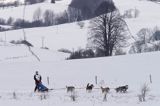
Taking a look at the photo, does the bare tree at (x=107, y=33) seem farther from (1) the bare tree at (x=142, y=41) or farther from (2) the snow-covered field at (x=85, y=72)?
(2) the snow-covered field at (x=85, y=72)

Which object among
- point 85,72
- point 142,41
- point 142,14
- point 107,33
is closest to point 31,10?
point 142,14

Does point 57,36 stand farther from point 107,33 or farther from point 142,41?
point 107,33

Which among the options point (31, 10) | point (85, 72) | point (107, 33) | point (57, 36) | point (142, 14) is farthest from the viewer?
point (31, 10)

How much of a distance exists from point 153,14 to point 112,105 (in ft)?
413

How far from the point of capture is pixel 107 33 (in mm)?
69562

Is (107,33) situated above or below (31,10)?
below

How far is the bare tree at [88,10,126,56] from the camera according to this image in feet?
224

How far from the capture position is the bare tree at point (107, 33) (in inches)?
2685

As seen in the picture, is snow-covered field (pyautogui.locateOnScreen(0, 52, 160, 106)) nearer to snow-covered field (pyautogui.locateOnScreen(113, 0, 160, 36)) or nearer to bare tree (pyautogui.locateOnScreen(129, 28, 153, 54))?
bare tree (pyautogui.locateOnScreen(129, 28, 153, 54))

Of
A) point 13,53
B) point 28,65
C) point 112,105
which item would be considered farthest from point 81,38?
point 112,105

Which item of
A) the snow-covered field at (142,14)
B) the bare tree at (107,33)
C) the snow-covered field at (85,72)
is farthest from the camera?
the snow-covered field at (142,14)

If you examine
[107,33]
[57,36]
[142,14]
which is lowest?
[107,33]

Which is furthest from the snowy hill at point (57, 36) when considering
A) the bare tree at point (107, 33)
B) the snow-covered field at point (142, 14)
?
the bare tree at point (107, 33)

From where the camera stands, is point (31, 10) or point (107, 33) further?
point (31, 10)
